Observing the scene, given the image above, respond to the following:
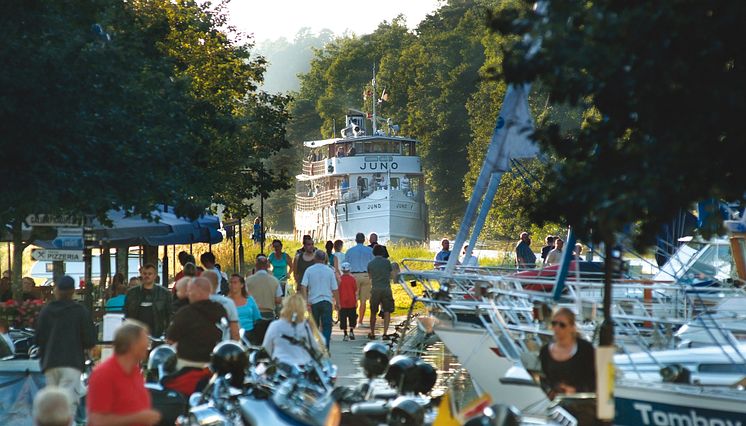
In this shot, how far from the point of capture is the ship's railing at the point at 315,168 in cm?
9022

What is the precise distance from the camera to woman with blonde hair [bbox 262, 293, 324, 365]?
13.5 m

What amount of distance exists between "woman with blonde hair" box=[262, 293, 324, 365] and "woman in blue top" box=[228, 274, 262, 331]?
3.88m

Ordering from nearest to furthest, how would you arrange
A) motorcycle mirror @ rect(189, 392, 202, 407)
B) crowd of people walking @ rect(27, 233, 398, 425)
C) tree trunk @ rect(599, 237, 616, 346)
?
1. crowd of people walking @ rect(27, 233, 398, 425)
2. tree trunk @ rect(599, 237, 616, 346)
3. motorcycle mirror @ rect(189, 392, 202, 407)

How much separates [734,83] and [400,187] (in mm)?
77489

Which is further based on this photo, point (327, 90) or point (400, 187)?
point (327, 90)

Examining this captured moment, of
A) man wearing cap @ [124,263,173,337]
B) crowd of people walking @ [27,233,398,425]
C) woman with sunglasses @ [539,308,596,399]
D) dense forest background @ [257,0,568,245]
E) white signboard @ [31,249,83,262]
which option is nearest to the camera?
crowd of people walking @ [27,233,398,425]

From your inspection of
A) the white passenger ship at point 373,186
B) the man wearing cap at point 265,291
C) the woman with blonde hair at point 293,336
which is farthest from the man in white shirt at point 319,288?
the white passenger ship at point 373,186

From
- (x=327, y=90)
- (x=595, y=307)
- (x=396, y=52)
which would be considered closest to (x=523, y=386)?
(x=595, y=307)

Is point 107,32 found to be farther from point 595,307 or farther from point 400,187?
point 400,187

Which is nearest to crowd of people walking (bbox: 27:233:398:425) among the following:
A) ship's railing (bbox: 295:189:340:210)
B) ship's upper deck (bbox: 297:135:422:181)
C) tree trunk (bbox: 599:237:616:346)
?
tree trunk (bbox: 599:237:616:346)

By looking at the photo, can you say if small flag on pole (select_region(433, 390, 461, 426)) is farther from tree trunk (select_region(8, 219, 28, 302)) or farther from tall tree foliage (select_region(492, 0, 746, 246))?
tree trunk (select_region(8, 219, 28, 302))

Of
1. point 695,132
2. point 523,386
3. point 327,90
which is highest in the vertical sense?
point 327,90

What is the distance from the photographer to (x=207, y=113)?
89.9 ft

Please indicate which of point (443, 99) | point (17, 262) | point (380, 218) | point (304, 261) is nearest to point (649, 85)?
point (17, 262)
